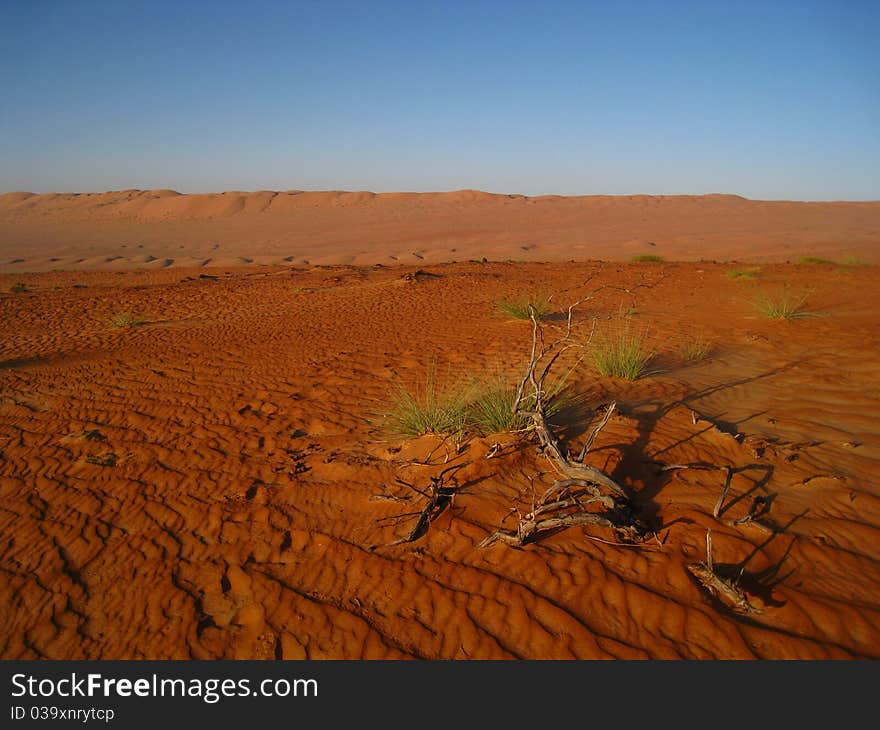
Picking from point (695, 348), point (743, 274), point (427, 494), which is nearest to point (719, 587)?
point (427, 494)

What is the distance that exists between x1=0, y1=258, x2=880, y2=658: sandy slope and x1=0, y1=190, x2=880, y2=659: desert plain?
15mm

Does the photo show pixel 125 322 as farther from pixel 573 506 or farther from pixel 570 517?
pixel 570 517

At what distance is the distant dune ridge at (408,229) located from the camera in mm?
29203

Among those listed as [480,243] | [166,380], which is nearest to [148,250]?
[480,243]

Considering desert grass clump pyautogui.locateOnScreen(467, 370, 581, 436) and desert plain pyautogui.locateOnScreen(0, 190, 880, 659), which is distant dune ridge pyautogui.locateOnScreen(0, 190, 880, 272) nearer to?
desert plain pyautogui.locateOnScreen(0, 190, 880, 659)

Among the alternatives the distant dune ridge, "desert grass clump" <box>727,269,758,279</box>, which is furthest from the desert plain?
the distant dune ridge

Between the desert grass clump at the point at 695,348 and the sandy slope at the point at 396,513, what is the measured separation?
16 cm

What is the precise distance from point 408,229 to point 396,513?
4417 centimetres

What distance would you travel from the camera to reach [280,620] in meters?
2.86

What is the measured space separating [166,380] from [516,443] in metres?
4.78

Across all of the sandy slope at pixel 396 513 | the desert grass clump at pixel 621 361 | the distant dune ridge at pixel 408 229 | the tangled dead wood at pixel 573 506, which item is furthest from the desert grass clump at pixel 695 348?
the distant dune ridge at pixel 408 229

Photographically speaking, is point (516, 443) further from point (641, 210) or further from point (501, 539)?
point (641, 210)

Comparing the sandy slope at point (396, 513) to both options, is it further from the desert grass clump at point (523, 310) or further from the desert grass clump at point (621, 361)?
the desert grass clump at point (523, 310)

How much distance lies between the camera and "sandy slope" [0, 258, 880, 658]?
264cm
